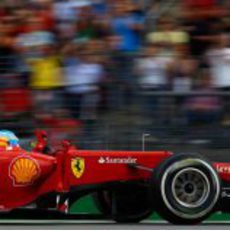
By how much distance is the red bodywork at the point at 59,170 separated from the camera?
6.22 m

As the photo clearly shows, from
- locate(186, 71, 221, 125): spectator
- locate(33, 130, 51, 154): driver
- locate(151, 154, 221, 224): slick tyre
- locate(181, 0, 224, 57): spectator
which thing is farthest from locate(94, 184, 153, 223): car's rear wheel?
locate(181, 0, 224, 57): spectator

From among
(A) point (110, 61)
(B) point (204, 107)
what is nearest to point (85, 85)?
(A) point (110, 61)

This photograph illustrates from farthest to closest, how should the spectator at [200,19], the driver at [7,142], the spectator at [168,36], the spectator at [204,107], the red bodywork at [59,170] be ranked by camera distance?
the spectator at [200,19] → the spectator at [168,36] → the spectator at [204,107] → the driver at [7,142] → the red bodywork at [59,170]

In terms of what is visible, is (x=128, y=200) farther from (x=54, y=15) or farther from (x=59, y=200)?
(x=54, y=15)

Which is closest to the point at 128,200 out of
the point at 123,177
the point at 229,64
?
the point at 123,177

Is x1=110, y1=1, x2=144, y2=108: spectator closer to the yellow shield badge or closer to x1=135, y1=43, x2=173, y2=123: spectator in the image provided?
x1=135, y1=43, x2=173, y2=123: spectator

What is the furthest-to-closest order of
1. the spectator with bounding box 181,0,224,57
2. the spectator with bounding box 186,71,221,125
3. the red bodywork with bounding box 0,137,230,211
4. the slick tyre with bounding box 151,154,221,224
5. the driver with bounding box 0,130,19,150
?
the spectator with bounding box 181,0,224,57 < the spectator with bounding box 186,71,221,125 < the driver with bounding box 0,130,19,150 < the red bodywork with bounding box 0,137,230,211 < the slick tyre with bounding box 151,154,221,224

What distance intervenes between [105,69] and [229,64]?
5.44 ft

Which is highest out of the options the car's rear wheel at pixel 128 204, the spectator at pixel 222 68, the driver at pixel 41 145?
the spectator at pixel 222 68

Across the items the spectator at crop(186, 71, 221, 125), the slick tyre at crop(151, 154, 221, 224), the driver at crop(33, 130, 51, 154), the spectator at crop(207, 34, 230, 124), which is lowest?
the slick tyre at crop(151, 154, 221, 224)

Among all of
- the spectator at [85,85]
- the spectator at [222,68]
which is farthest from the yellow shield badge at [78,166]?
the spectator at [222,68]

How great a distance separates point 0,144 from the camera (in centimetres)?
638

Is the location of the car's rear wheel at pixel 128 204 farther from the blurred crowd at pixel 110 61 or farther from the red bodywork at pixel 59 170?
the blurred crowd at pixel 110 61

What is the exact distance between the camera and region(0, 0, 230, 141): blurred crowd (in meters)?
8.66
